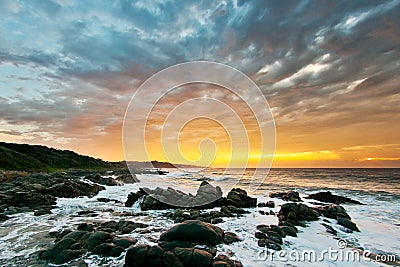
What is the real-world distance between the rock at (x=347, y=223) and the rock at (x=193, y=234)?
974cm

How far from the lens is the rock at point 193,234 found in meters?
10.5

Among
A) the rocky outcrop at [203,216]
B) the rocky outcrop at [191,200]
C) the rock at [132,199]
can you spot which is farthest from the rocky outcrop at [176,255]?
the rock at [132,199]

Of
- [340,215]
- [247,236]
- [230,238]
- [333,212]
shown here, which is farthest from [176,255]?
[333,212]

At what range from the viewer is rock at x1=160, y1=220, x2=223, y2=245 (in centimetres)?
1053

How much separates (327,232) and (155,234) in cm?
1067

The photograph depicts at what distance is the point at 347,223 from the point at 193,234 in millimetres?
11496

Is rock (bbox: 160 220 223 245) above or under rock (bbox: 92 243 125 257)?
above

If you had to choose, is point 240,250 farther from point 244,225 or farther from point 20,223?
point 20,223

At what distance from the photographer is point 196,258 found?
8602mm

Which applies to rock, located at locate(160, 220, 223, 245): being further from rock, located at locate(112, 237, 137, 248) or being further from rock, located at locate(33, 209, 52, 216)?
rock, located at locate(33, 209, 52, 216)

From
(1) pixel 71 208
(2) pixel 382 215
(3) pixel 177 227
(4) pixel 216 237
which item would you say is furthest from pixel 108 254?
(2) pixel 382 215

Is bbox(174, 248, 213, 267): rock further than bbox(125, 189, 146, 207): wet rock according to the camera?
No

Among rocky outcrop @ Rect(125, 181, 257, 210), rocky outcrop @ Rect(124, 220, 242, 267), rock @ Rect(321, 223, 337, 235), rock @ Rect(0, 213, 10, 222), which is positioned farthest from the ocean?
rocky outcrop @ Rect(125, 181, 257, 210)

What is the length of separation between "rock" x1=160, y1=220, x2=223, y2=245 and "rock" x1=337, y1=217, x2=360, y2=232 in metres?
9.74
